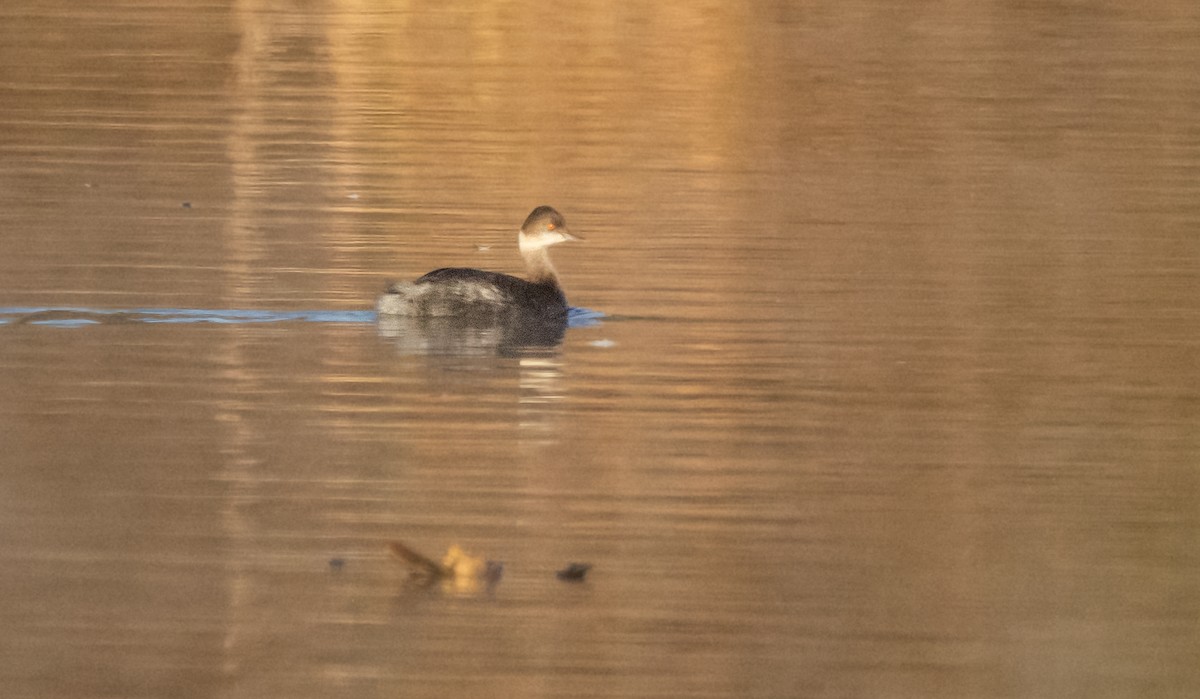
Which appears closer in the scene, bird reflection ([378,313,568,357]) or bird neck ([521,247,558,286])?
bird reflection ([378,313,568,357])

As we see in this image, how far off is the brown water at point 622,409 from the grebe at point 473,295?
15.3 inches

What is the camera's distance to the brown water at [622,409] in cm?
691

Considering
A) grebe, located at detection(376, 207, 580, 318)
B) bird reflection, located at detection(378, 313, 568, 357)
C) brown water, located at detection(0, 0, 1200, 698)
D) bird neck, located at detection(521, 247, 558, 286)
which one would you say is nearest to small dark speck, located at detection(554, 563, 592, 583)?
brown water, located at detection(0, 0, 1200, 698)

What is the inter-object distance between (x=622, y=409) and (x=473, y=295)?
8.45 feet

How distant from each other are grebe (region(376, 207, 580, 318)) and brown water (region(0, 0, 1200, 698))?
388mm

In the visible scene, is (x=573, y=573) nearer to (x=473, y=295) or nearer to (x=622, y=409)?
(x=622, y=409)

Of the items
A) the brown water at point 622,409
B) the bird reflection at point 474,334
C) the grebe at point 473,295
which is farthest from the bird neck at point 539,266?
the bird reflection at point 474,334

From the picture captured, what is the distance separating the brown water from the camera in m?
6.91

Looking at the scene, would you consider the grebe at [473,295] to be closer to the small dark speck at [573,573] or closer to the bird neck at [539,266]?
the bird neck at [539,266]

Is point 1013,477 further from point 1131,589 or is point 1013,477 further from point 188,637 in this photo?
point 188,637

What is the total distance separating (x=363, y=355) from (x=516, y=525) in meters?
3.46

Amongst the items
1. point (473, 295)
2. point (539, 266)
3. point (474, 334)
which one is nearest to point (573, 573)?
point (474, 334)

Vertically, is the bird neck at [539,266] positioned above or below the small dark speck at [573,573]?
above

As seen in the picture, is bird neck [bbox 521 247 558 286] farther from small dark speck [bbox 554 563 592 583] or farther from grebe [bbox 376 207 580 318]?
small dark speck [bbox 554 563 592 583]
